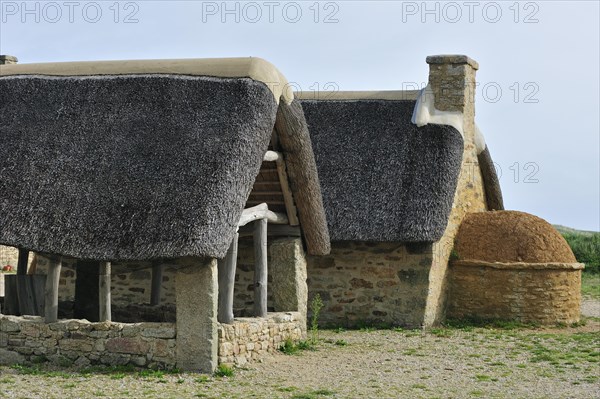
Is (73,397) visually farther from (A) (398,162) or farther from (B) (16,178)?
(A) (398,162)

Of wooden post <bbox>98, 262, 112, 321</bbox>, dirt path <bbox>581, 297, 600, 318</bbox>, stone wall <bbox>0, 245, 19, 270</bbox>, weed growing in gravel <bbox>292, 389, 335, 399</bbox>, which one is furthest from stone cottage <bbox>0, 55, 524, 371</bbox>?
stone wall <bbox>0, 245, 19, 270</bbox>

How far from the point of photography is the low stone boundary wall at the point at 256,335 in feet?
41.2

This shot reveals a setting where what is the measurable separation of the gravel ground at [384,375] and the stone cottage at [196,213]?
68 centimetres

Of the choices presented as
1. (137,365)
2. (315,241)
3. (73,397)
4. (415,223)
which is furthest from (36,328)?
(415,223)

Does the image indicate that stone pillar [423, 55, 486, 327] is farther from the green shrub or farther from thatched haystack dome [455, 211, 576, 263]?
the green shrub

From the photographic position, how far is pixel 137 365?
40.2ft

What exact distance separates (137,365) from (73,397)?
182 cm

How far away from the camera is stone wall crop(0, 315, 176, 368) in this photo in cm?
1223

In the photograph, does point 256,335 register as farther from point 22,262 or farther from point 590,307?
point 590,307

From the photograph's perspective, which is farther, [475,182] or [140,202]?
[475,182]

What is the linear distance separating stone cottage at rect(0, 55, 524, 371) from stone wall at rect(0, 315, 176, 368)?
2 centimetres

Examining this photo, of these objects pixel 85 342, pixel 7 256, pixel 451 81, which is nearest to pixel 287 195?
pixel 85 342

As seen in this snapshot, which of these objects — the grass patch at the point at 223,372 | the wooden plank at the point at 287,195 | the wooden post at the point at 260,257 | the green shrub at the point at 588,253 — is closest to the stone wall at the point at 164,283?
the wooden plank at the point at 287,195

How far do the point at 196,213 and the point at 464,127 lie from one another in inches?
336
